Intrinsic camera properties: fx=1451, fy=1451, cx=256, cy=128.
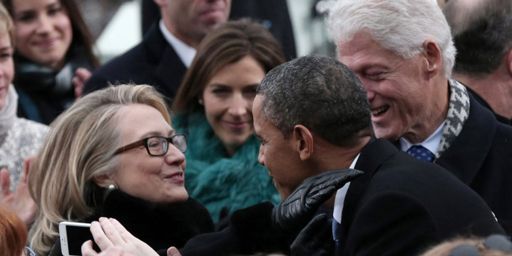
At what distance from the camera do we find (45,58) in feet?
25.7

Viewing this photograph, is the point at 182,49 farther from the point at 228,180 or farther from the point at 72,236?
the point at 72,236

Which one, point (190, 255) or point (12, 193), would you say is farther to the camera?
point (12, 193)

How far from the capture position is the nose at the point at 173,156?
19.3 ft

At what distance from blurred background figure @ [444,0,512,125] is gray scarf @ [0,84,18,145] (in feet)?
7.37

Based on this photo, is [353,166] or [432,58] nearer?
[353,166]

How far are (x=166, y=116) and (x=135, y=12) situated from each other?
4313mm

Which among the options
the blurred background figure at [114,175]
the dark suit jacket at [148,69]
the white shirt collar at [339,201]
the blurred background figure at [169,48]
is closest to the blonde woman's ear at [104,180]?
the blurred background figure at [114,175]

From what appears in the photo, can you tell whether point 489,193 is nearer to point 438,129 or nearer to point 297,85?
point 438,129

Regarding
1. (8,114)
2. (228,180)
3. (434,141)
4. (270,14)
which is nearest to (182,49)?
(270,14)

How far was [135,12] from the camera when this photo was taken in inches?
408

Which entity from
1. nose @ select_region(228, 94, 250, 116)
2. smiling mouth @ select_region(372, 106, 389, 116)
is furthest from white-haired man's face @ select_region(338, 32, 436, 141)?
nose @ select_region(228, 94, 250, 116)

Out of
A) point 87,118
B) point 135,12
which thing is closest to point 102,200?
point 87,118

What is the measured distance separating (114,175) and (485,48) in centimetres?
162

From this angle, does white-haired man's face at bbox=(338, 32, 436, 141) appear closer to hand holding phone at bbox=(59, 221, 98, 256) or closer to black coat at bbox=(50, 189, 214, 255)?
black coat at bbox=(50, 189, 214, 255)
